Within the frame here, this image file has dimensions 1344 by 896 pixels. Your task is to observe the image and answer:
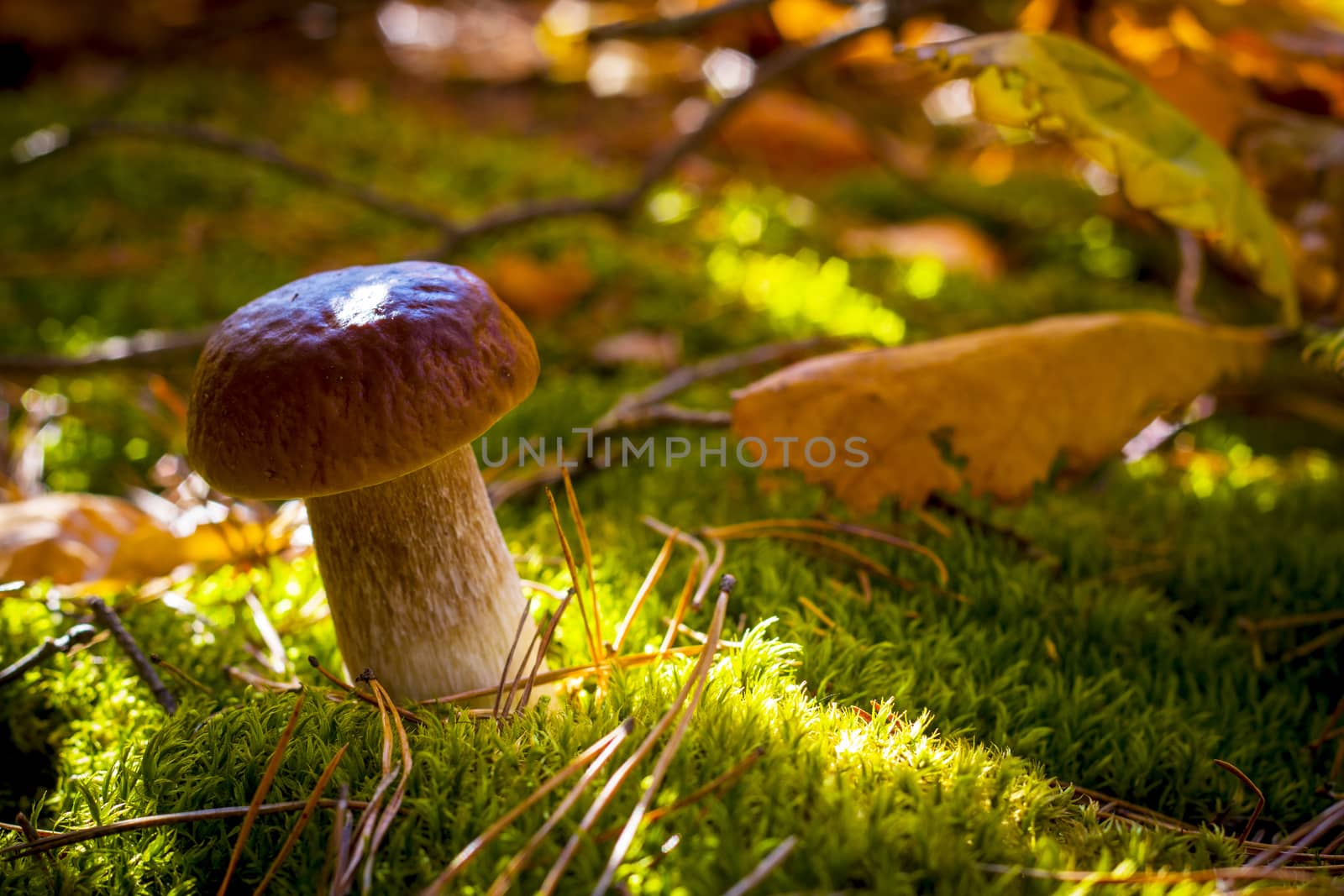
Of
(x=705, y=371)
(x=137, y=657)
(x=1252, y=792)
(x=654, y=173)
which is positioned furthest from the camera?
(x=654, y=173)

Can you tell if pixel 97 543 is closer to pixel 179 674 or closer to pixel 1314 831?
pixel 179 674

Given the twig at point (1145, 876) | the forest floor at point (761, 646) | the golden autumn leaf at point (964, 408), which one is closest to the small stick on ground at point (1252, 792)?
the forest floor at point (761, 646)

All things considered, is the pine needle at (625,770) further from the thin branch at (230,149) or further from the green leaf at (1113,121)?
the thin branch at (230,149)

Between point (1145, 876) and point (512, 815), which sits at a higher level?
point (512, 815)

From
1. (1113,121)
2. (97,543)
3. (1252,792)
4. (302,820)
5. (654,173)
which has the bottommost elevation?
(1252,792)

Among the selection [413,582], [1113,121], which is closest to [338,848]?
[413,582]

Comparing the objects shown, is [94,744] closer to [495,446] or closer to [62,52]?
[495,446]

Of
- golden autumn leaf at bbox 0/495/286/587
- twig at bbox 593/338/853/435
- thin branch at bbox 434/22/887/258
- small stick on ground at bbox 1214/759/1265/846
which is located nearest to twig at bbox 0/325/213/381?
golden autumn leaf at bbox 0/495/286/587

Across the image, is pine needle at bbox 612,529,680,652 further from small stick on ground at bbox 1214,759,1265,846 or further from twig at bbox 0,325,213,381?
twig at bbox 0,325,213,381
